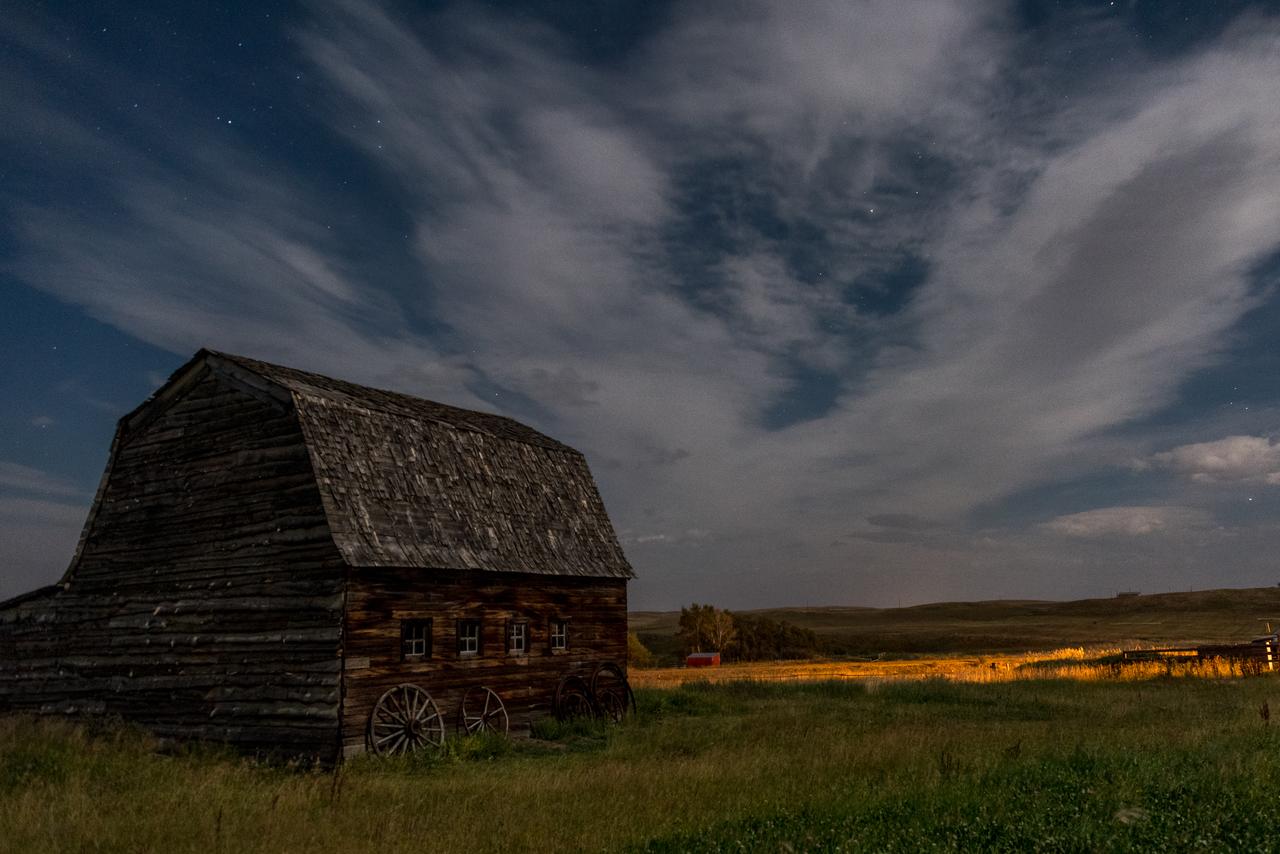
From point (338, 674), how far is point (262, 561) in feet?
9.32

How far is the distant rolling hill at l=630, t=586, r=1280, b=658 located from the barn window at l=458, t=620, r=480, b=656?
48298 millimetres

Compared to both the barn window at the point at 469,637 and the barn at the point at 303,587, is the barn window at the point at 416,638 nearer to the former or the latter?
the barn at the point at 303,587

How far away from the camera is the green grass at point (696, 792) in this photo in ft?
28.7

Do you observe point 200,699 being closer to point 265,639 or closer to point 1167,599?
point 265,639

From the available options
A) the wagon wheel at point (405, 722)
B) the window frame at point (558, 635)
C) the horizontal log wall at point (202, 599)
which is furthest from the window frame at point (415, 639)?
the window frame at point (558, 635)

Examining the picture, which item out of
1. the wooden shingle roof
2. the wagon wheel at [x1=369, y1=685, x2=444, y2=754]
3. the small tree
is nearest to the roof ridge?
the wooden shingle roof

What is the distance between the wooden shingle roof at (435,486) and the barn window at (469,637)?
1.23 meters

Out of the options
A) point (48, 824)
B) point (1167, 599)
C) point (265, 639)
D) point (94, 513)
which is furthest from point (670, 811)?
point (1167, 599)

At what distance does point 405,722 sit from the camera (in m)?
17.0

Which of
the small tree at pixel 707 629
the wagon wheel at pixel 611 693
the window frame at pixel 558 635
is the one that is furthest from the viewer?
the small tree at pixel 707 629

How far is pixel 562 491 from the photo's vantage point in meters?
24.4

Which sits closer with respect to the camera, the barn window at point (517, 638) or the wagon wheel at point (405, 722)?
the wagon wheel at point (405, 722)

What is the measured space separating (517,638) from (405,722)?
391cm

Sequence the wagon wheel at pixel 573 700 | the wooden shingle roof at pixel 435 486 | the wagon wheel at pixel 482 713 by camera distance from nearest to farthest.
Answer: the wooden shingle roof at pixel 435 486
the wagon wheel at pixel 482 713
the wagon wheel at pixel 573 700
